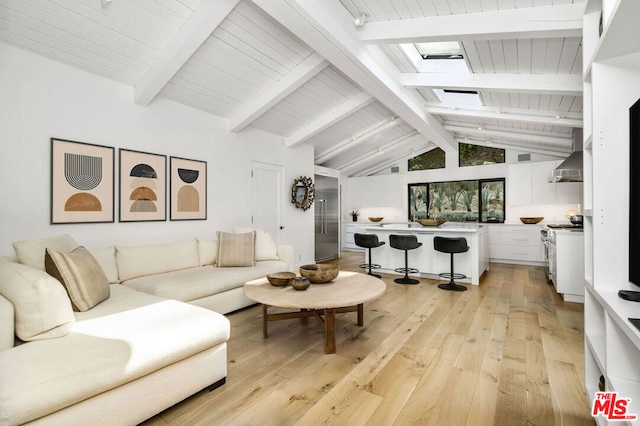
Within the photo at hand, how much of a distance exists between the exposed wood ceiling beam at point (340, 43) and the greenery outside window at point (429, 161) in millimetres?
4086

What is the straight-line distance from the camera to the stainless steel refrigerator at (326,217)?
7257 mm

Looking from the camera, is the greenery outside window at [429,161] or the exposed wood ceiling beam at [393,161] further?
the exposed wood ceiling beam at [393,161]

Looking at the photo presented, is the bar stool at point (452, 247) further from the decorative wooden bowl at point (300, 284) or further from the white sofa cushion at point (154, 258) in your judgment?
the white sofa cushion at point (154, 258)

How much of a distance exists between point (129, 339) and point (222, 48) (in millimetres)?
3053

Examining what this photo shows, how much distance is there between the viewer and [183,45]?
2951 mm

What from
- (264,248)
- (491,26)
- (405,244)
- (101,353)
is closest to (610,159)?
(491,26)

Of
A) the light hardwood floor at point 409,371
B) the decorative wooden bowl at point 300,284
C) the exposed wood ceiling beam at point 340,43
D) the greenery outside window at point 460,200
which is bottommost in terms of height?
the light hardwood floor at point 409,371

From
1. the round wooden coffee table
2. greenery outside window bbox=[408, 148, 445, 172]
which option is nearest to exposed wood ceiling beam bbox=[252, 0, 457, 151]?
the round wooden coffee table

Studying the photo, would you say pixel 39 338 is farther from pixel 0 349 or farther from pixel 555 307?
pixel 555 307

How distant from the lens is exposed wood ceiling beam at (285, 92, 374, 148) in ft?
16.4

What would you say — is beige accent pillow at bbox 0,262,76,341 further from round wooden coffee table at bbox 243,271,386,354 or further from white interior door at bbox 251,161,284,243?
white interior door at bbox 251,161,284,243

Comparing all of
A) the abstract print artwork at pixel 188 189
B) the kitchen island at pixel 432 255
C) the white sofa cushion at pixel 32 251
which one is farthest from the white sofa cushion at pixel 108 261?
the kitchen island at pixel 432 255

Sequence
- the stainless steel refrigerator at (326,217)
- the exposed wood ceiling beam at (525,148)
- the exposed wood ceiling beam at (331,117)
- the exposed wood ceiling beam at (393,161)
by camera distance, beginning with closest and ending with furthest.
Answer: the exposed wood ceiling beam at (331,117)
the exposed wood ceiling beam at (525,148)
the stainless steel refrigerator at (326,217)
the exposed wood ceiling beam at (393,161)

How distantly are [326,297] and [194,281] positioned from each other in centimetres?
150
